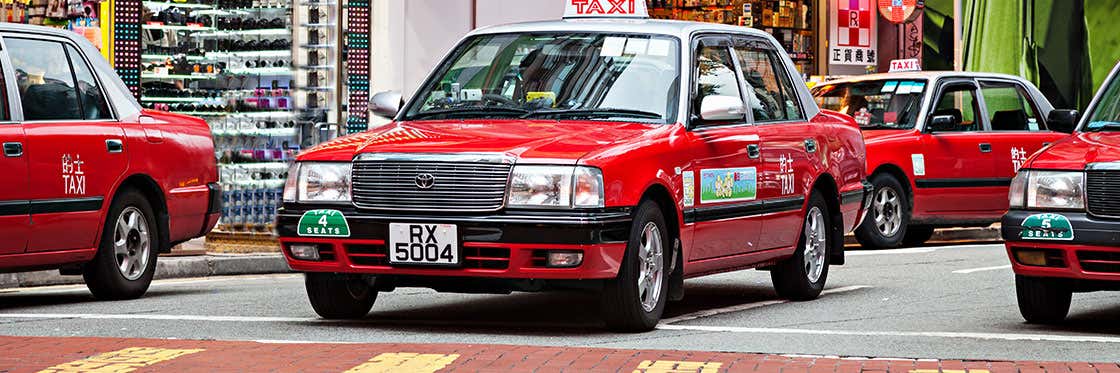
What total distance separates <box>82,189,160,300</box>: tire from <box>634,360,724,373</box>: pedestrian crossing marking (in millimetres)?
4409

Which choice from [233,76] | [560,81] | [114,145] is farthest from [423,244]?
[233,76]

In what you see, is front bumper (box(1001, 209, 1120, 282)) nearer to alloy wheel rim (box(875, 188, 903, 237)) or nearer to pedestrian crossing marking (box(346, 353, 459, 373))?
pedestrian crossing marking (box(346, 353, 459, 373))

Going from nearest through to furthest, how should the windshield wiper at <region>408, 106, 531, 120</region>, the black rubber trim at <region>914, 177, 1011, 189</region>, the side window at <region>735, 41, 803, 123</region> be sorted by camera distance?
the windshield wiper at <region>408, 106, 531, 120</region>, the side window at <region>735, 41, 803, 123</region>, the black rubber trim at <region>914, 177, 1011, 189</region>

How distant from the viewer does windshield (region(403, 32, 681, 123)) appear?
10.0 meters

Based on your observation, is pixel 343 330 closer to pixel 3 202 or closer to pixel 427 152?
pixel 427 152

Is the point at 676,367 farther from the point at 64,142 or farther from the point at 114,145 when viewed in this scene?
the point at 114,145

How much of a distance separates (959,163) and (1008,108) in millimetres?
1181

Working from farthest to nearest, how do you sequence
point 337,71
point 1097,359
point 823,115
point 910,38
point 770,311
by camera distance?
1. point 910,38
2. point 337,71
3. point 823,115
4. point 770,311
5. point 1097,359

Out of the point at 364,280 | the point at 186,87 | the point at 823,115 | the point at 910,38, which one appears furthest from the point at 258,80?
Answer: the point at 910,38

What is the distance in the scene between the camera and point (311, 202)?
9.39 metres

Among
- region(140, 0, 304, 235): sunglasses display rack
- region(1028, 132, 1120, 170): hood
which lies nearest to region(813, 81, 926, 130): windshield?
region(140, 0, 304, 235): sunglasses display rack

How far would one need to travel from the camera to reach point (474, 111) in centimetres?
1020

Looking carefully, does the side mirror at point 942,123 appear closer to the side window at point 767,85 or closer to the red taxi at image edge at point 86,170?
the side window at point 767,85

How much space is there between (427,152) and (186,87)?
370 inches
